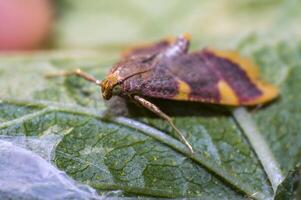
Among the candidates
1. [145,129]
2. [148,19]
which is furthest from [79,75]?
[148,19]

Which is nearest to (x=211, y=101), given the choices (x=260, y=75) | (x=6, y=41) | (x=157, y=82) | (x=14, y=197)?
(x=157, y=82)

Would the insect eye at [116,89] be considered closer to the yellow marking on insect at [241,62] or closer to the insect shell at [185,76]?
the insect shell at [185,76]

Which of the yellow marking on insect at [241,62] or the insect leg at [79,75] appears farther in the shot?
the yellow marking on insect at [241,62]

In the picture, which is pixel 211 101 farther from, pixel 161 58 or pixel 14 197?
pixel 14 197

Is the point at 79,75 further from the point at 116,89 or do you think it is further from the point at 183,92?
the point at 183,92

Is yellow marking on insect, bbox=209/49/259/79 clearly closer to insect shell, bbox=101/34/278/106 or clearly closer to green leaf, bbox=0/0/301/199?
insect shell, bbox=101/34/278/106

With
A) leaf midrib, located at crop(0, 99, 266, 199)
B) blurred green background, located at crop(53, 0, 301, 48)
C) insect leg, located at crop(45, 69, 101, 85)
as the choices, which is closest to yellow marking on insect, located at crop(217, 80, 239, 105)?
leaf midrib, located at crop(0, 99, 266, 199)

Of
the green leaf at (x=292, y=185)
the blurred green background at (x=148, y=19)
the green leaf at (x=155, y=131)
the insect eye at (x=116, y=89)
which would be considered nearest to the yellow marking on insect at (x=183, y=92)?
the green leaf at (x=155, y=131)

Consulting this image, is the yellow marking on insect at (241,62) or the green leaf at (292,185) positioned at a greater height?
the yellow marking on insect at (241,62)
